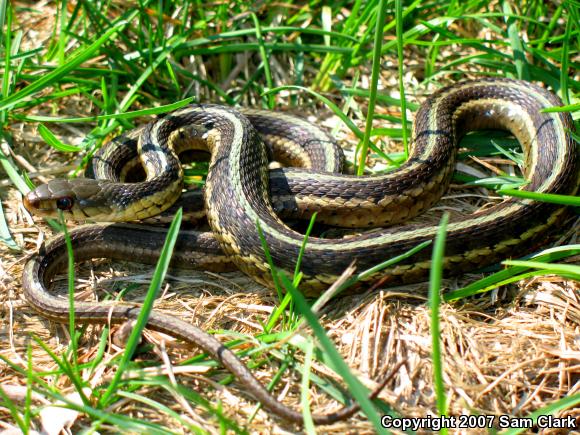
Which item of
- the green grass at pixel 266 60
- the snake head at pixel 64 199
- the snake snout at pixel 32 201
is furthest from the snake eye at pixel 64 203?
the green grass at pixel 266 60

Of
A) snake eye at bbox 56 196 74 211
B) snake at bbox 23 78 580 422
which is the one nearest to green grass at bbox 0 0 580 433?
snake at bbox 23 78 580 422

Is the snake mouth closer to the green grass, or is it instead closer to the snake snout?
the snake snout

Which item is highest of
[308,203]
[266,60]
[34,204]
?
[266,60]

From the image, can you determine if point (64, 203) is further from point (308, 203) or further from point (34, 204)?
point (308, 203)

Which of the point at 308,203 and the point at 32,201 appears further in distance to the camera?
the point at 308,203

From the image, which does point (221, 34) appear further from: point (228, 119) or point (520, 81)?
point (520, 81)

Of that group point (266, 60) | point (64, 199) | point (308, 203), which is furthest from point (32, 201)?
point (266, 60)

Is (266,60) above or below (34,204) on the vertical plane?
above

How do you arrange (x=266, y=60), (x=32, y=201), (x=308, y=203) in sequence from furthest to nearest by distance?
1. (x=266, y=60)
2. (x=308, y=203)
3. (x=32, y=201)
